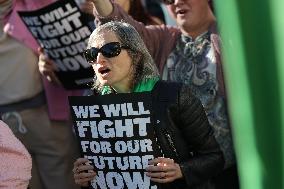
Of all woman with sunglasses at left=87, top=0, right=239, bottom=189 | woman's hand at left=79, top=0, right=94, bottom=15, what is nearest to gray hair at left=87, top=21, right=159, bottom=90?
woman with sunglasses at left=87, top=0, right=239, bottom=189

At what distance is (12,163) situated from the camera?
2.15 meters

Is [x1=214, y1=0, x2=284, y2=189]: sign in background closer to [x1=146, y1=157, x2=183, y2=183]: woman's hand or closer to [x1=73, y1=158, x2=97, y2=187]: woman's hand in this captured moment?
[x1=146, y1=157, x2=183, y2=183]: woman's hand

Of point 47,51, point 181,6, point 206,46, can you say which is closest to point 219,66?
point 206,46

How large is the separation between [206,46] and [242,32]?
5.77 feet

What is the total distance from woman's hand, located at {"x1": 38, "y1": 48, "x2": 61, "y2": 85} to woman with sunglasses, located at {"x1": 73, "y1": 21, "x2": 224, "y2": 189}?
990 millimetres

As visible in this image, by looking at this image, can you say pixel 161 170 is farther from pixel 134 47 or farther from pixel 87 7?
pixel 87 7

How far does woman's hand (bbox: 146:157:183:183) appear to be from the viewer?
2062 millimetres

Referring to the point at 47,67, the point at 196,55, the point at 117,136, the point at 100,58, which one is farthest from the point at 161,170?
the point at 47,67

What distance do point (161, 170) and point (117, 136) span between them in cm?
19

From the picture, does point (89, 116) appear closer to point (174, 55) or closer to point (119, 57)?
point (119, 57)

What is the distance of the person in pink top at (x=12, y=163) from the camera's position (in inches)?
83.4

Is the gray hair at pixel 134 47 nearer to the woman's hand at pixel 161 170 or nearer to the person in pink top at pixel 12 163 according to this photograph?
the woman's hand at pixel 161 170

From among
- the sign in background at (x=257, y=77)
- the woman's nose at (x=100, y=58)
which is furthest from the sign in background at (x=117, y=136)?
the sign in background at (x=257, y=77)

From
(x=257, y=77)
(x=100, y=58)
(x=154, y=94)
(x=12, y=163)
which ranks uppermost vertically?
(x=257, y=77)
